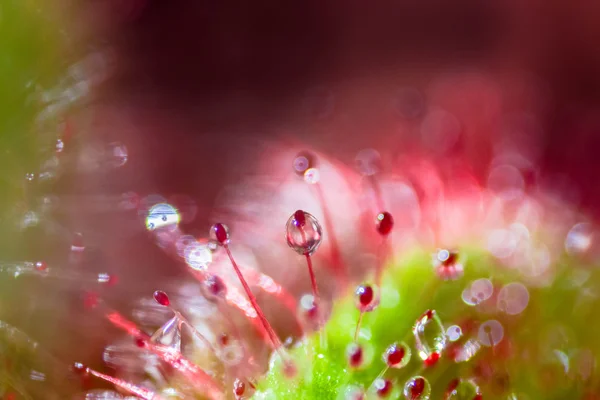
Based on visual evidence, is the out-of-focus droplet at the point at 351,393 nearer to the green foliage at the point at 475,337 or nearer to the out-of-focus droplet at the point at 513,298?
the green foliage at the point at 475,337

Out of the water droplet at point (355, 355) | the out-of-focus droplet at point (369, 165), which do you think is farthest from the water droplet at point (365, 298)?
the out-of-focus droplet at point (369, 165)

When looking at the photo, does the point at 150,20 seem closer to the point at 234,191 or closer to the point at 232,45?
the point at 232,45

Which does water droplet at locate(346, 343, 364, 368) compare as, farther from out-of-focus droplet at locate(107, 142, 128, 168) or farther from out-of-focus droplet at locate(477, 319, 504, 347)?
out-of-focus droplet at locate(107, 142, 128, 168)

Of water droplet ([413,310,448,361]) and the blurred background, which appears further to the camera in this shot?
the blurred background

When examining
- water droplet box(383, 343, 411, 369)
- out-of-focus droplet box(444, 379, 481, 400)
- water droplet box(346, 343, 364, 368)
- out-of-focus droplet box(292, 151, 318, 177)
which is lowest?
out-of-focus droplet box(444, 379, 481, 400)

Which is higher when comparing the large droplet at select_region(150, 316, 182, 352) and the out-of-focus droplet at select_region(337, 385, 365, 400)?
the large droplet at select_region(150, 316, 182, 352)

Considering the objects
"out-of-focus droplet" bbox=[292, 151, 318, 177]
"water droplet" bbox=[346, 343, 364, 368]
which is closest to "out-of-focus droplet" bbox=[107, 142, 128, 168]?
"out-of-focus droplet" bbox=[292, 151, 318, 177]

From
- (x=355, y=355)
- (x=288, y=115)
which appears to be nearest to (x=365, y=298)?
(x=355, y=355)
